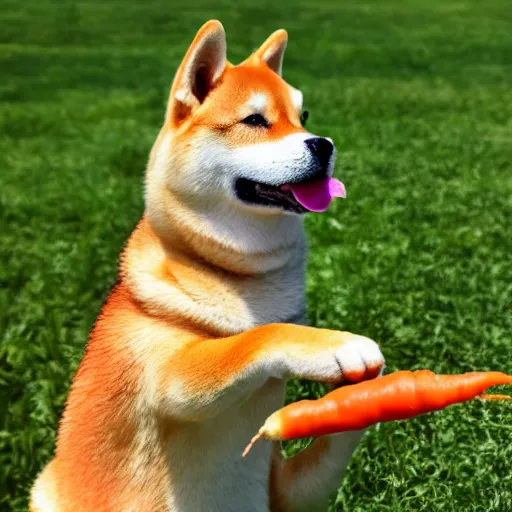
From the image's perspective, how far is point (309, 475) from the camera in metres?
2.91

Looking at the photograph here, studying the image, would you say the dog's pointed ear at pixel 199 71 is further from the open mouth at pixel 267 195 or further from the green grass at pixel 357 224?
the green grass at pixel 357 224

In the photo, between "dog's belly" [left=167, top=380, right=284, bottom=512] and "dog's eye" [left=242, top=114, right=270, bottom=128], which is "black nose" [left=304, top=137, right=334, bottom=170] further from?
"dog's belly" [left=167, top=380, right=284, bottom=512]

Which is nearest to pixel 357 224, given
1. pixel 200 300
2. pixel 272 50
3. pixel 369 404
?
pixel 272 50

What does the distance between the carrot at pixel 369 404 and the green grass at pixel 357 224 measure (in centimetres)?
125

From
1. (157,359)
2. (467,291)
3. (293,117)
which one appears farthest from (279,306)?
(467,291)

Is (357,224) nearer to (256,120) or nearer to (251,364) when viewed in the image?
(256,120)

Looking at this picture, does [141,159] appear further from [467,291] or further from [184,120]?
[184,120]

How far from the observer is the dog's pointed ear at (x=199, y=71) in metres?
2.79

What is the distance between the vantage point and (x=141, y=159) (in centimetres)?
888

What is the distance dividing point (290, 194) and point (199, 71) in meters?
0.55

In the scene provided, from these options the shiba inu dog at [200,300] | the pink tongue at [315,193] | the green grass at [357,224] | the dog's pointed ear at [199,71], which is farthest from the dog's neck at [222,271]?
the green grass at [357,224]

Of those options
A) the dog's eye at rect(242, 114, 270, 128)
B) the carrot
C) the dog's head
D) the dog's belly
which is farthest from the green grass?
the dog's eye at rect(242, 114, 270, 128)

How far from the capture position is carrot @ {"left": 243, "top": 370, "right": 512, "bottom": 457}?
2.39m

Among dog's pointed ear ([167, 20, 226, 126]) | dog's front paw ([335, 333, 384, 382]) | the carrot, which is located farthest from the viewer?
dog's pointed ear ([167, 20, 226, 126])
